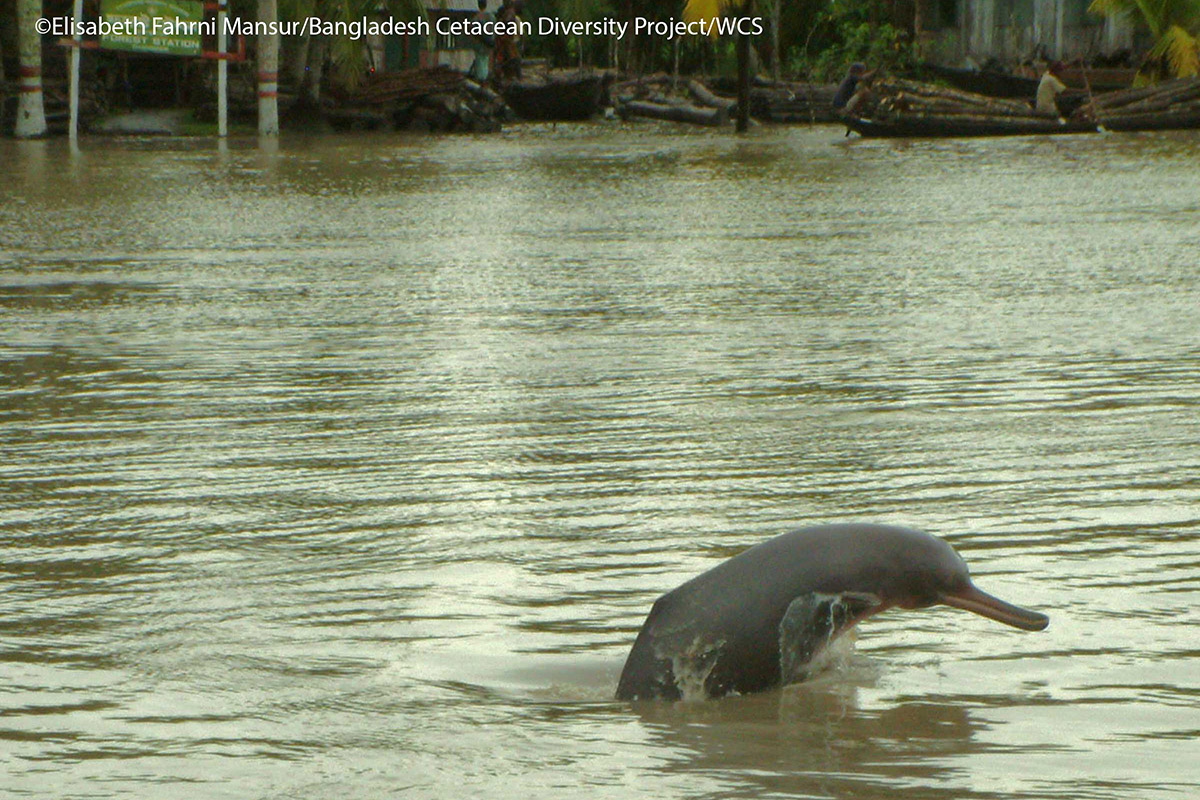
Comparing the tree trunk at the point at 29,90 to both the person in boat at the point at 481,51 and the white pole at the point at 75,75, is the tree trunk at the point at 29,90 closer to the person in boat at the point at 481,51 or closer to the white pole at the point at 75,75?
the white pole at the point at 75,75

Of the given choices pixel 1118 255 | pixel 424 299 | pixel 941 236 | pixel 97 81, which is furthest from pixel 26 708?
pixel 97 81

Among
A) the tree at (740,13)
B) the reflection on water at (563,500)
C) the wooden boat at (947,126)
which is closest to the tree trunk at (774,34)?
the tree at (740,13)

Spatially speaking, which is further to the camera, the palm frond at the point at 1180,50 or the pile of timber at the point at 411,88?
the pile of timber at the point at 411,88

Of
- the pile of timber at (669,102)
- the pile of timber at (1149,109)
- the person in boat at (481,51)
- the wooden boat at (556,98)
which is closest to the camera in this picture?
the pile of timber at (1149,109)

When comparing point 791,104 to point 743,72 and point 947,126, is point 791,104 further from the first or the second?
point 947,126

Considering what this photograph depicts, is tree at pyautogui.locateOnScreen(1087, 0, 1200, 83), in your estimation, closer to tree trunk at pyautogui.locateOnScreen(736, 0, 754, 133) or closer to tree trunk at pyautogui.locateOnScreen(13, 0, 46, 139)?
tree trunk at pyautogui.locateOnScreen(736, 0, 754, 133)

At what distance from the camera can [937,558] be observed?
10.3ft

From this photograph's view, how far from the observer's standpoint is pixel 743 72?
28.7 metres

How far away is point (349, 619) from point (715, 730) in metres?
0.95

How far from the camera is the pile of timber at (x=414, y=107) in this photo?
30438mm

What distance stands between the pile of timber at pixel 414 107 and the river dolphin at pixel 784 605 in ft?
90.8

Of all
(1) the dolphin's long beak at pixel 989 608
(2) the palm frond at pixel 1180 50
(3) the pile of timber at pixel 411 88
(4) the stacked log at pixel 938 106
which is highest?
(2) the palm frond at pixel 1180 50

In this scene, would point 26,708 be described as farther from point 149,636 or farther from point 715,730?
point 715,730

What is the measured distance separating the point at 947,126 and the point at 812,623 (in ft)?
74.1
